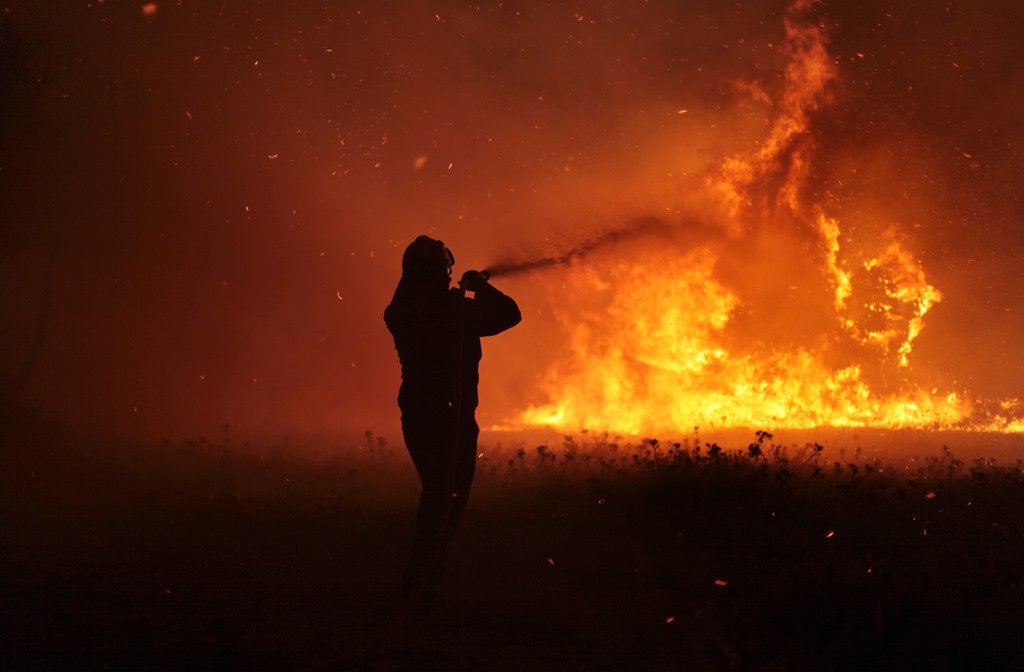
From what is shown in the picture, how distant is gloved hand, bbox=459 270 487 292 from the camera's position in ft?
21.5

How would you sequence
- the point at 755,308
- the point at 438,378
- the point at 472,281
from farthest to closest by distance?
the point at 755,308 → the point at 472,281 → the point at 438,378

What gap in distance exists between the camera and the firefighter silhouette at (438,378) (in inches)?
238

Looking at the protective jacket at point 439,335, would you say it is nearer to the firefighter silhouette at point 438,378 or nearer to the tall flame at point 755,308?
the firefighter silhouette at point 438,378

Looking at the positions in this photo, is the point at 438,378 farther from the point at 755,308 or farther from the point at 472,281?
the point at 755,308

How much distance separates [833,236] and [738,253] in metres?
2.34

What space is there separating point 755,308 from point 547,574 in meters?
13.9

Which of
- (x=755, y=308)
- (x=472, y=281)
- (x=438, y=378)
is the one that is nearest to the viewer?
(x=438, y=378)

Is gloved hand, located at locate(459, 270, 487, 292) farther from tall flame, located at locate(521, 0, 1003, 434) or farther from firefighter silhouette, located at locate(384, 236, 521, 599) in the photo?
tall flame, located at locate(521, 0, 1003, 434)

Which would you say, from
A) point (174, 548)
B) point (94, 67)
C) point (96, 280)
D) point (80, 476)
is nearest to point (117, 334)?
point (96, 280)

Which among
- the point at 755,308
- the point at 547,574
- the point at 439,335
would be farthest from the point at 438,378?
the point at 755,308

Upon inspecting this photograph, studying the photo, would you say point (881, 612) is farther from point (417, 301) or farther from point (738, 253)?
point (738, 253)

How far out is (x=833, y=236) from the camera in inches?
731

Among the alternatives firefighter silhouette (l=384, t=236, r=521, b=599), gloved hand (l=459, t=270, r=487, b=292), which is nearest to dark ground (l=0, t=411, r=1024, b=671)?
firefighter silhouette (l=384, t=236, r=521, b=599)

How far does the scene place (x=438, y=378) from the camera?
625cm
